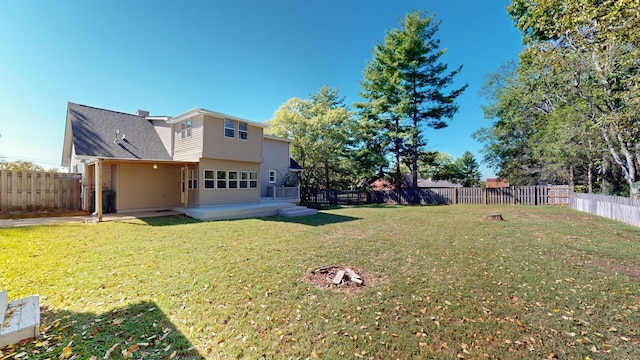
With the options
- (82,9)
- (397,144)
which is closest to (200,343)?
(82,9)

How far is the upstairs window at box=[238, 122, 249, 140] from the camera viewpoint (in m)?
13.4

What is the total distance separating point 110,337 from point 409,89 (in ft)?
80.0

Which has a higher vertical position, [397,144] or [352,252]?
[397,144]

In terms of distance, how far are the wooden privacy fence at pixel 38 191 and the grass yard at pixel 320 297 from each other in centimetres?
526

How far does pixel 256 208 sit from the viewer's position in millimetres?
12195

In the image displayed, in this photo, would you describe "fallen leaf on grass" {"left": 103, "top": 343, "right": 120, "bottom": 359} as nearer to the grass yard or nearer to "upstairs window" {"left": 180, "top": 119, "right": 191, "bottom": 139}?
the grass yard

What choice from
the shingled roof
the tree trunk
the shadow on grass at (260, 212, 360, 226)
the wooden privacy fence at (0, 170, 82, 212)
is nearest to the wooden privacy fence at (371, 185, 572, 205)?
the tree trunk

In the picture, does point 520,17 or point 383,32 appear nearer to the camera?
point 520,17

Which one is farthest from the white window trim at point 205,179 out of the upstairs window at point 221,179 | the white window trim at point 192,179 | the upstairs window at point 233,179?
the upstairs window at point 233,179

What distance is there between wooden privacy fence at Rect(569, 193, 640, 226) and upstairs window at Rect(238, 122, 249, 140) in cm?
1747

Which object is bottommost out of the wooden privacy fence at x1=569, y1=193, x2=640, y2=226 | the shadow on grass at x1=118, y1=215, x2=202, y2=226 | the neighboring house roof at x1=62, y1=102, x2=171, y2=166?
the shadow on grass at x1=118, y1=215, x2=202, y2=226

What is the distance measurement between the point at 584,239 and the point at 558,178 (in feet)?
58.9

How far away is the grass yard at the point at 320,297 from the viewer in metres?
2.71

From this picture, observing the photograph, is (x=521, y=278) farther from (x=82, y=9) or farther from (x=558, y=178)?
(x=558, y=178)
